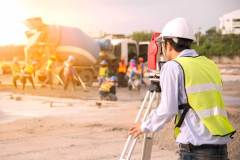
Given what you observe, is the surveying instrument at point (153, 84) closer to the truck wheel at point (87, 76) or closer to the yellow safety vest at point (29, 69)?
the yellow safety vest at point (29, 69)

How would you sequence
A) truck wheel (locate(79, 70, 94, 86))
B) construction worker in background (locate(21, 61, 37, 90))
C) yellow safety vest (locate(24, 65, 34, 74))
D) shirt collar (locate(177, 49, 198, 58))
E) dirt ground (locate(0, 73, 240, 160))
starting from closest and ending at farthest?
shirt collar (locate(177, 49, 198, 58)) → dirt ground (locate(0, 73, 240, 160)) → construction worker in background (locate(21, 61, 37, 90)) → yellow safety vest (locate(24, 65, 34, 74)) → truck wheel (locate(79, 70, 94, 86))

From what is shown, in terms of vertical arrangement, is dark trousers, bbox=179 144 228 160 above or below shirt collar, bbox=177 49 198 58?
below

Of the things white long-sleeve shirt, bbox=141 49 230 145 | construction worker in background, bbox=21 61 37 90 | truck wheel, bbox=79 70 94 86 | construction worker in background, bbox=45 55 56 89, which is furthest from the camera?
truck wheel, bbox=79 70 94 86

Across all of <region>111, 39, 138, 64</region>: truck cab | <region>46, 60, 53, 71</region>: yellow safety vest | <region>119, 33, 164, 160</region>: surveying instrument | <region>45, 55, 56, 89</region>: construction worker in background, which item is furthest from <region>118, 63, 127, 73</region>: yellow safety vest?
<region>119, 33, 164, 160</region>: surveying instrument

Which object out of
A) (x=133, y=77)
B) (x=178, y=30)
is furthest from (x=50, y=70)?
(x=178, y=30)

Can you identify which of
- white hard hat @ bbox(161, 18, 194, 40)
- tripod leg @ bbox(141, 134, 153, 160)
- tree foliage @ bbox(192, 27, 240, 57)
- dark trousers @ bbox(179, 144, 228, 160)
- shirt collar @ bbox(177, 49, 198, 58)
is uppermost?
white hard hat @ bbox(161, 18, 194, 40)

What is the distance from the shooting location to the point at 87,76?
3019 centimetres

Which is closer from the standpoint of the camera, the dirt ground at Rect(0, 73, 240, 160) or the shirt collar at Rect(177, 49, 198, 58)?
the shirt collar at Rect(177, 49, 198, 58)

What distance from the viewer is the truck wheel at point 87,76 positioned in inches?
1177

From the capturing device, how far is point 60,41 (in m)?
28.1

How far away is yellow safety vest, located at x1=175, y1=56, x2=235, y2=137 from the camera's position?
3.87 meters

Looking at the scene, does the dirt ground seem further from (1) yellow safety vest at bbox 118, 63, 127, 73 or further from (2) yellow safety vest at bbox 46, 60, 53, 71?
(1) yellow safety vest at bbox 118, 63, 127, 73

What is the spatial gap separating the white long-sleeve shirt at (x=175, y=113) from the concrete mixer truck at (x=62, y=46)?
24356 mm

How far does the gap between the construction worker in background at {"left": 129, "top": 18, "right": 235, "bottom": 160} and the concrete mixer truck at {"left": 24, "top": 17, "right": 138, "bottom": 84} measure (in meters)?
24.3
